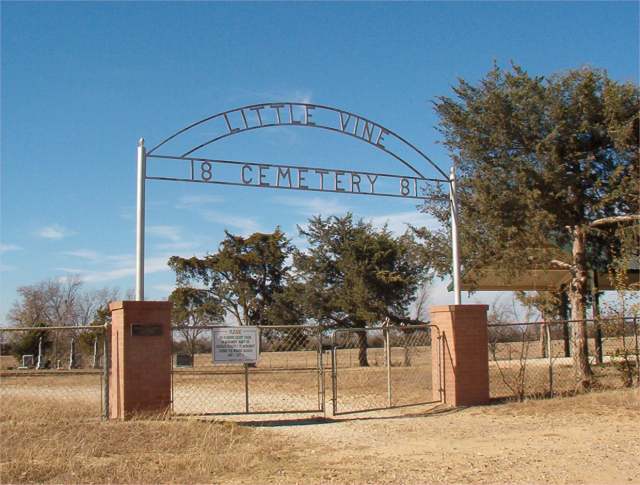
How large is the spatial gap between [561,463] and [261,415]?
688 centimetres

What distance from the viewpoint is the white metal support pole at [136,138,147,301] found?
1252 cm

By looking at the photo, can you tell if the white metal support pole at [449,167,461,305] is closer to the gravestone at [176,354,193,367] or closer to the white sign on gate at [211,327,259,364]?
the white sign on gate at [211,327,259,364]

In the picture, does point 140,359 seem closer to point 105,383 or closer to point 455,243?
point 105,383

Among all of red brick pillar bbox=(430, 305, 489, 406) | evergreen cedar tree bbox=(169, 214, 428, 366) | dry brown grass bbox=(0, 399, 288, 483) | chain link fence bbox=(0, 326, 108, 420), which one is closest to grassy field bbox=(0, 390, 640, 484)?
dry brown grass bbox=(0, 399, 288, 483)

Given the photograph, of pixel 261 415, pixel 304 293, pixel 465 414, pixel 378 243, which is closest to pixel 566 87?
pixel 465 414

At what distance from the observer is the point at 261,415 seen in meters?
14.7

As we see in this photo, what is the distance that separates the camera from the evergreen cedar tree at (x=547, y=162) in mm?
18141

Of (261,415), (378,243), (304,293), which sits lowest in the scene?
(261,415)

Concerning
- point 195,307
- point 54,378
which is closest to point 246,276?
point 195,307

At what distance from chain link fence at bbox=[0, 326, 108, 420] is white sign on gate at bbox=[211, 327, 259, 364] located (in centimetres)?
203

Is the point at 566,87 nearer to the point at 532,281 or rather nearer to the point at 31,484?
the point at 532,281

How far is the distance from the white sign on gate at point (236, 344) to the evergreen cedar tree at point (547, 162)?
24.2 feet

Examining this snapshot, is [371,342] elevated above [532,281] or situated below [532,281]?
below

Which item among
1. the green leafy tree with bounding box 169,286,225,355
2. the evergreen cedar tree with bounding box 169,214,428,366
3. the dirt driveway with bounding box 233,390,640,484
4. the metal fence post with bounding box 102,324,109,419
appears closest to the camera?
the dirt driveway with bounding box 233,390,640,484
